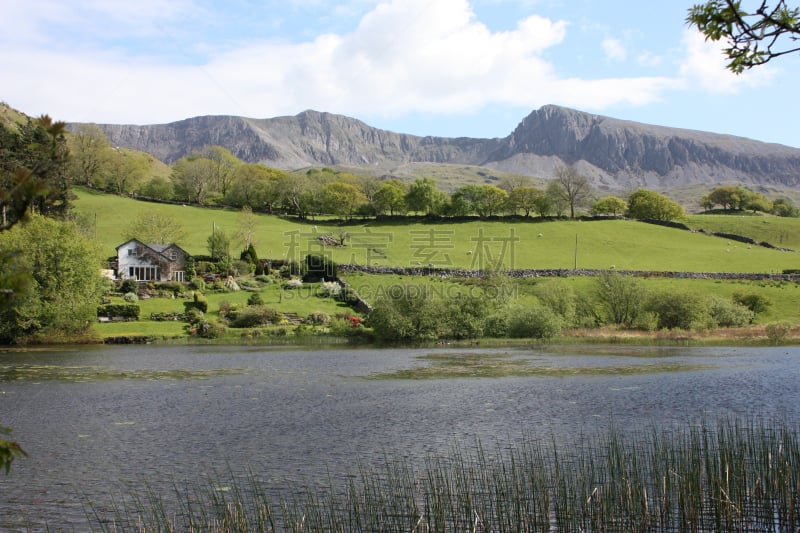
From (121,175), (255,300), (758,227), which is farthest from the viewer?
(121,175)

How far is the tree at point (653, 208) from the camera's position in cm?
13238

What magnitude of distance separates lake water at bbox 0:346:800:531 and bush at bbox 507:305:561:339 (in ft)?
44.7

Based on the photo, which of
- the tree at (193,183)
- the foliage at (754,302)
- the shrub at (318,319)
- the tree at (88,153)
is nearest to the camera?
the shrub at (318,319)

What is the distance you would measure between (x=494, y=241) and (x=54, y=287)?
69.5m

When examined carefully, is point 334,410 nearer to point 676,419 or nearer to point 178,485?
point 178,485

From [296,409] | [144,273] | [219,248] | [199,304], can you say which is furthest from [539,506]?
[219,248]

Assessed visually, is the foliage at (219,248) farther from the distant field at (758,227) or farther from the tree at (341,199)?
the distant field at (758,227)

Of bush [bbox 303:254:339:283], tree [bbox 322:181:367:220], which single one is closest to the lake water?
bush [bbox 303:254:339:283]

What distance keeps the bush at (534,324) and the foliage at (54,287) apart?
122 feet

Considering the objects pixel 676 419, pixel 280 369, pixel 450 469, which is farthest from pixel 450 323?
pixel 450 469

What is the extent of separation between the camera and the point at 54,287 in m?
55.0

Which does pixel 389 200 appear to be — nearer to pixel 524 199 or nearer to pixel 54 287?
pixel 524 199

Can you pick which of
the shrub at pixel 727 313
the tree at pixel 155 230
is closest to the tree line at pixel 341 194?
the tree at pixel 155 230

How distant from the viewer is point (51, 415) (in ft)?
89.4
